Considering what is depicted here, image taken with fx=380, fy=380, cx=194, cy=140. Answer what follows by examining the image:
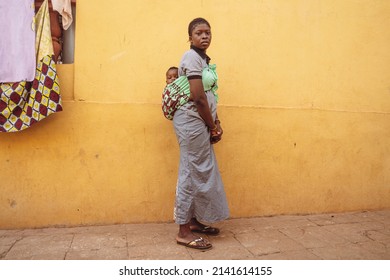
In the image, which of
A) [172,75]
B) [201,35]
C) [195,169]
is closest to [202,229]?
[195,169]

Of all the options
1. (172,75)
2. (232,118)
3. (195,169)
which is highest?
(172,75)

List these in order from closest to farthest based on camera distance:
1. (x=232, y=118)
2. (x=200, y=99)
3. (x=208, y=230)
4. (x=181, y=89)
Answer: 1. (x=200, y=99)
2. (x=181, y=89)
3. (x=208, y=230)
4. (x=232, y=118)

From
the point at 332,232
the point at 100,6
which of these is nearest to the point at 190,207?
the point at 332,232

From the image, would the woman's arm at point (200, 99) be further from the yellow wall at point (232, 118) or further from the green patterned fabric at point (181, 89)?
the yellow wall at point (232, 118)

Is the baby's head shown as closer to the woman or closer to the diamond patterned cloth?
the woman

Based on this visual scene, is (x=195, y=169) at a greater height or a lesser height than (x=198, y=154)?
lesser

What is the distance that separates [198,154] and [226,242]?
780mm

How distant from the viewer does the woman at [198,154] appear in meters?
2.92

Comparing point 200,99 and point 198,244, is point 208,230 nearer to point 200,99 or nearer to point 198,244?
point 198,244

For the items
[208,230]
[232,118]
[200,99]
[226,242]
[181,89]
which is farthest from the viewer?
[232,118]

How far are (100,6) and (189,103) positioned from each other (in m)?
1.27

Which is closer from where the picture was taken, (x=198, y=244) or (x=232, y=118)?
(x=198, y=244)

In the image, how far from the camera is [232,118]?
367 centimetres

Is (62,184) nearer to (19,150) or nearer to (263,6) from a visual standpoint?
(19,150)
